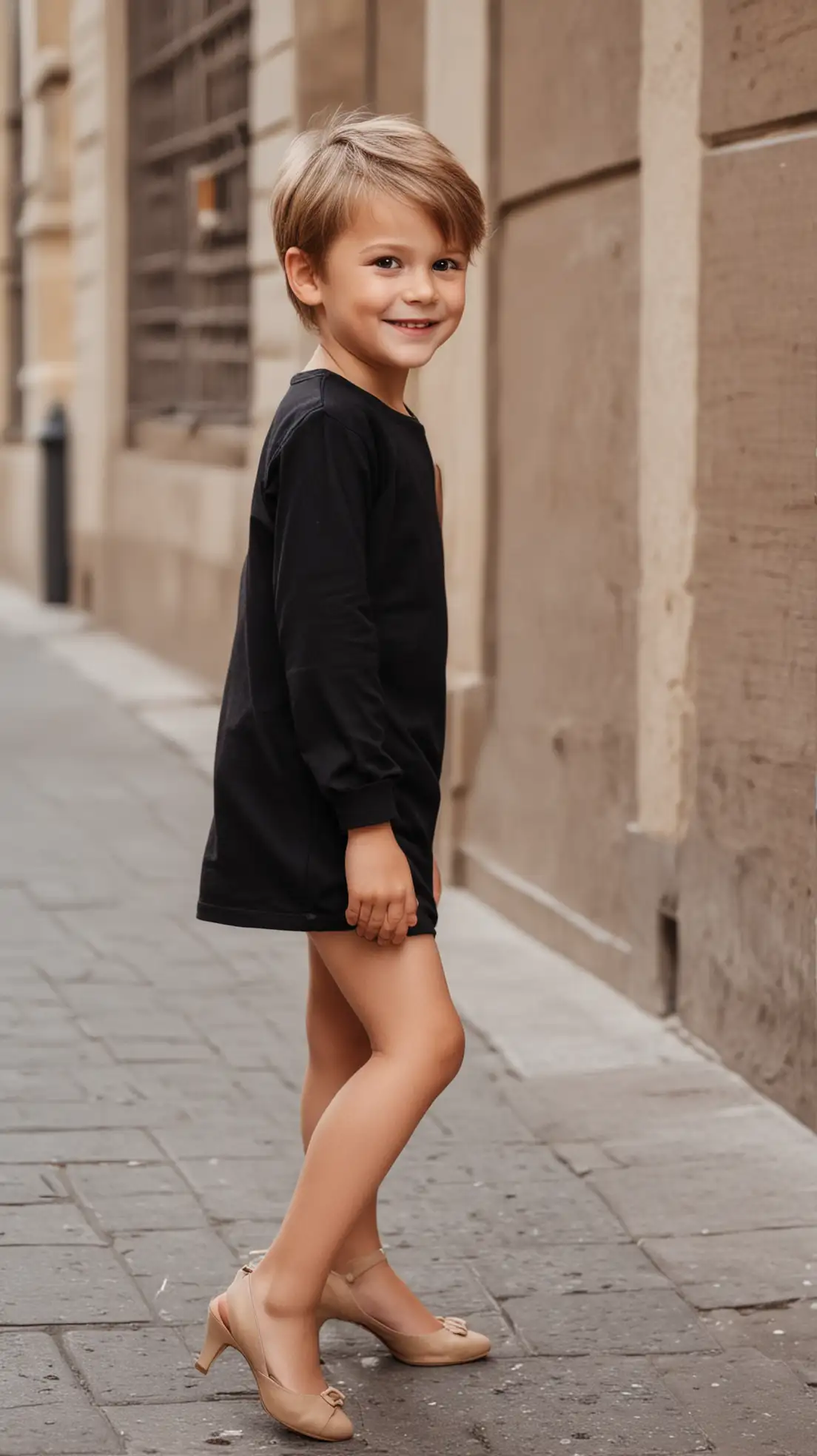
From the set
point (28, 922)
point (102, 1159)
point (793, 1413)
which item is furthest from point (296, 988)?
point (793, 1413)

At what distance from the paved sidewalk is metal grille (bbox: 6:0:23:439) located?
45.5 ft

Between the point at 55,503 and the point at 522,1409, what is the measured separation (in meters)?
13.9

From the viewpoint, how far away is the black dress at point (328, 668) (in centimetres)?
318

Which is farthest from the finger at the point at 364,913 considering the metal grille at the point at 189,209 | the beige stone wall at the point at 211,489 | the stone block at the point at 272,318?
the metal grille at the point at 189,209

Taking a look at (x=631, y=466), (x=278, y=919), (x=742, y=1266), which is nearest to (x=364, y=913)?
(x=278, y=919)

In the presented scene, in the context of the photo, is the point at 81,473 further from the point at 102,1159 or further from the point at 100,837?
the point at 102,1159

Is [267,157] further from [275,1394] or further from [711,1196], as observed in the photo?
[275,1394]

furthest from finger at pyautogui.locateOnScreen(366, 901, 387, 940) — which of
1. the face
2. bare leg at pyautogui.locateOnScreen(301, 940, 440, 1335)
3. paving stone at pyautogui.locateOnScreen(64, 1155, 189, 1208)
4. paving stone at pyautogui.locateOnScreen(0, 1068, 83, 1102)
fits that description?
paving stone at pyautogui.locateOnScreen(0, 1068, 83, 1102)

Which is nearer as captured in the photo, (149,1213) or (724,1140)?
(149,1213)

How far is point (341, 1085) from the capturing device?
142 inches

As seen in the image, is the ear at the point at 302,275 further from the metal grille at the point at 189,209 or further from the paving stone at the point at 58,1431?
the metal grille at the point at 189,209

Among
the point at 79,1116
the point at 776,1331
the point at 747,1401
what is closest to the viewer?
the point at 747,1401

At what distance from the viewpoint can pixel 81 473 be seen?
15.8m

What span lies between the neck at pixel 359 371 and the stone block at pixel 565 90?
2.58 meters
